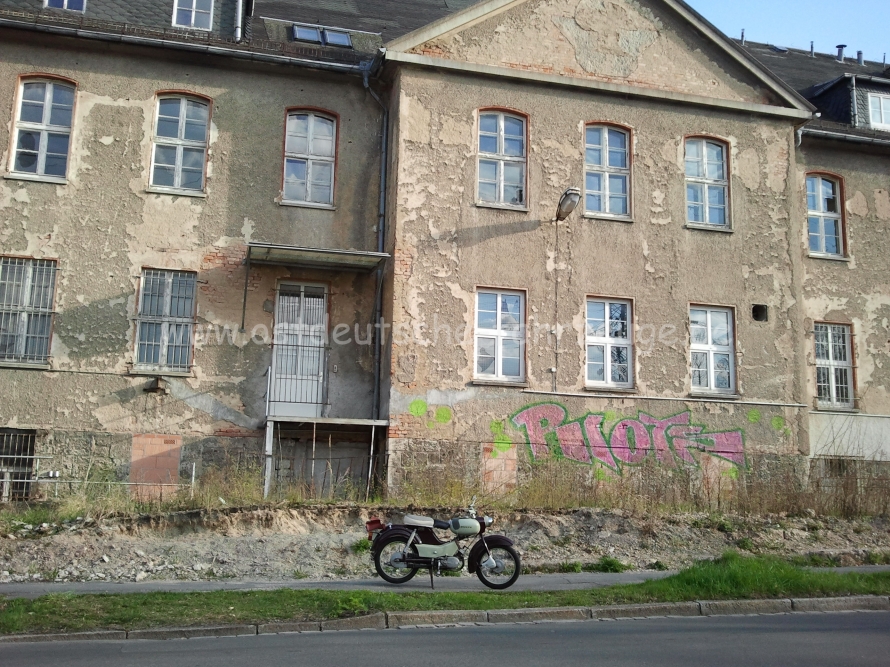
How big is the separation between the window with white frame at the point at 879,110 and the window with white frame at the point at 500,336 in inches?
423

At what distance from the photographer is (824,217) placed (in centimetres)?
2203

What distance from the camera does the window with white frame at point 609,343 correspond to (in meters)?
18.8

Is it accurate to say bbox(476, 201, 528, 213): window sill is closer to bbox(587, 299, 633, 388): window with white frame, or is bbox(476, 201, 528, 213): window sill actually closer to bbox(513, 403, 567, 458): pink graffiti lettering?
bbox(587, 299, 633, 388): window with white frame

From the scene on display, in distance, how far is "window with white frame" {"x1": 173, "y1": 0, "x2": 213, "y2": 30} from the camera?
19.6 meters

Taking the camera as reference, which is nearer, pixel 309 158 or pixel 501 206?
pixel 501 206

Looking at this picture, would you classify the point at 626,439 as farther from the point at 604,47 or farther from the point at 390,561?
the point at 390,561

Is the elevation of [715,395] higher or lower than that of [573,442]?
higher

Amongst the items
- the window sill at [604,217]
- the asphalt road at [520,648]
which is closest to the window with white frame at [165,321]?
the window sill at [604,217]

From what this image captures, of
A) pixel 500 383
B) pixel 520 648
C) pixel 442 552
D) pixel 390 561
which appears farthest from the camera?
pixel 500 383

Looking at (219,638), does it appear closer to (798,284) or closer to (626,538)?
(626,538)

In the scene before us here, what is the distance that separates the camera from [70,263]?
17766mm

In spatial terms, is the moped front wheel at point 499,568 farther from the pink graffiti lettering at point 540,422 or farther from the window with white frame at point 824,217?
the window with white frame at point 824,217

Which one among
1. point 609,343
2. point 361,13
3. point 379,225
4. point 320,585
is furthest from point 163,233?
point 320,585

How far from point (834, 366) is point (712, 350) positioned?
3.71 m
